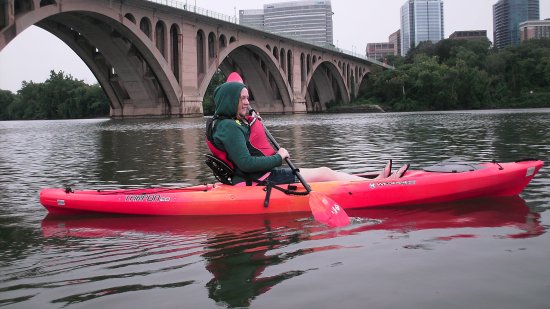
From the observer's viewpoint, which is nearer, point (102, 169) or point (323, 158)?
point (102, 169)

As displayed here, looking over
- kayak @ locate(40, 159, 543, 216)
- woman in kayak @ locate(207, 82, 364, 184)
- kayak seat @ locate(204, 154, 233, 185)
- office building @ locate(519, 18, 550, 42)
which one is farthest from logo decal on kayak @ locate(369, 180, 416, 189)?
office building @ locate(519, 18, 550, 42)

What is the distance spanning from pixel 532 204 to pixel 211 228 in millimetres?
3430

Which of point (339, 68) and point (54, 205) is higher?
point (339, 68)

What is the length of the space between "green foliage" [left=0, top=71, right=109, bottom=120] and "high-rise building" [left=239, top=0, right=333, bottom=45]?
106718 mm

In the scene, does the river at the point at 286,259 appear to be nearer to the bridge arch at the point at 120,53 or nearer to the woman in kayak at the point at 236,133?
the woman in kayak at the point at 236,133

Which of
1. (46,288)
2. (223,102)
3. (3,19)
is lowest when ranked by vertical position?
(46,288)

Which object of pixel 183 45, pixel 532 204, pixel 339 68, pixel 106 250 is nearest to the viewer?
pixel 106 250

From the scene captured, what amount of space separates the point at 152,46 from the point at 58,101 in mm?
55015

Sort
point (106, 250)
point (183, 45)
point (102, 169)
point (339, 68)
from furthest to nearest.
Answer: point (339, 68)
point (183, 45)
point (102, 169)
point (106, 250)

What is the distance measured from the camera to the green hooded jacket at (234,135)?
534 centimetres

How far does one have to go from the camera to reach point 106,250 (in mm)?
4578

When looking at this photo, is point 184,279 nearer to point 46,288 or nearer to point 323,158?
point 46,288

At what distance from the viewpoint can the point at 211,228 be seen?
5.31 meters

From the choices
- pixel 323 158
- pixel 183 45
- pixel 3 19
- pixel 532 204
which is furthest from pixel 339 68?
pixel 532 204
